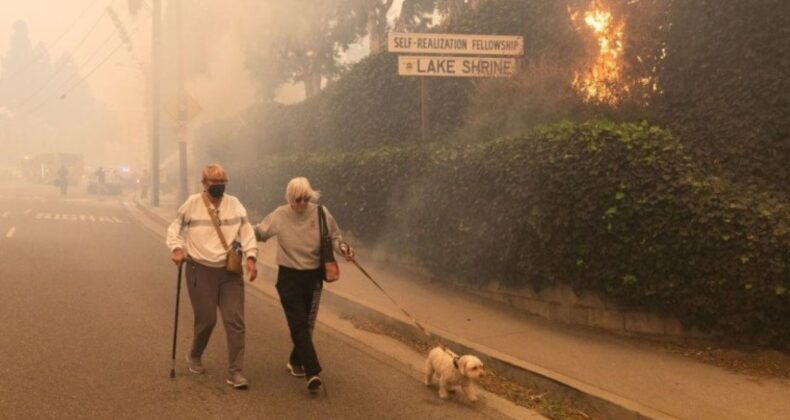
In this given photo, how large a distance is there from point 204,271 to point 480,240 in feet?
13.0

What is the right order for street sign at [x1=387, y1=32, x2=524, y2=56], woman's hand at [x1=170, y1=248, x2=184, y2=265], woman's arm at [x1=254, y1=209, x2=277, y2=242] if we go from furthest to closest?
street sign at [x1=387, y1=32, x2=524, y2=56] → woman's arm at [x1=254, y1=209, x2=277, y2=242] → woman's hand at [x1=170, y1=248, x2=184, y2=265]

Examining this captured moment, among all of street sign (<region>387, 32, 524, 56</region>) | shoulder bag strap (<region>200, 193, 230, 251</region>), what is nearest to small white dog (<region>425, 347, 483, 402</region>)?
shoulder bag strap (<region>200, 193, 230, 251</region>)

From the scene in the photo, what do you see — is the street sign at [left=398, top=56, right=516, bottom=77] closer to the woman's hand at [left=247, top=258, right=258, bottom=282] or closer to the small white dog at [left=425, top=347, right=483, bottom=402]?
the woman's hand at [left=247, top=258, right=258, bottom=282]

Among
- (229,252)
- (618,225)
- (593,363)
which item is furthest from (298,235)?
(618,225)

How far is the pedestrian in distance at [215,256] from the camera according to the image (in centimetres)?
543

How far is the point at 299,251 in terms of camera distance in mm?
5465

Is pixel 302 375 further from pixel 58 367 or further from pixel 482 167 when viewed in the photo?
pixel 482 167

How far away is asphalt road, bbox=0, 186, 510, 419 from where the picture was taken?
195 inches

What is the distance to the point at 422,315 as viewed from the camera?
26.5 ft

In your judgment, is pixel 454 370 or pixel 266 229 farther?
pixel 266 229

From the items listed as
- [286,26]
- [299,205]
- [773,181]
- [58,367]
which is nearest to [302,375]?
[299,205]

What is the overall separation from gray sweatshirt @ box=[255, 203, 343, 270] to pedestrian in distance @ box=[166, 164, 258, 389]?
210 mm

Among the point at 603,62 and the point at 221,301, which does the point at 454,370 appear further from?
the point at 603,62

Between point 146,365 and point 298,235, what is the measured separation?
5.82 ft
